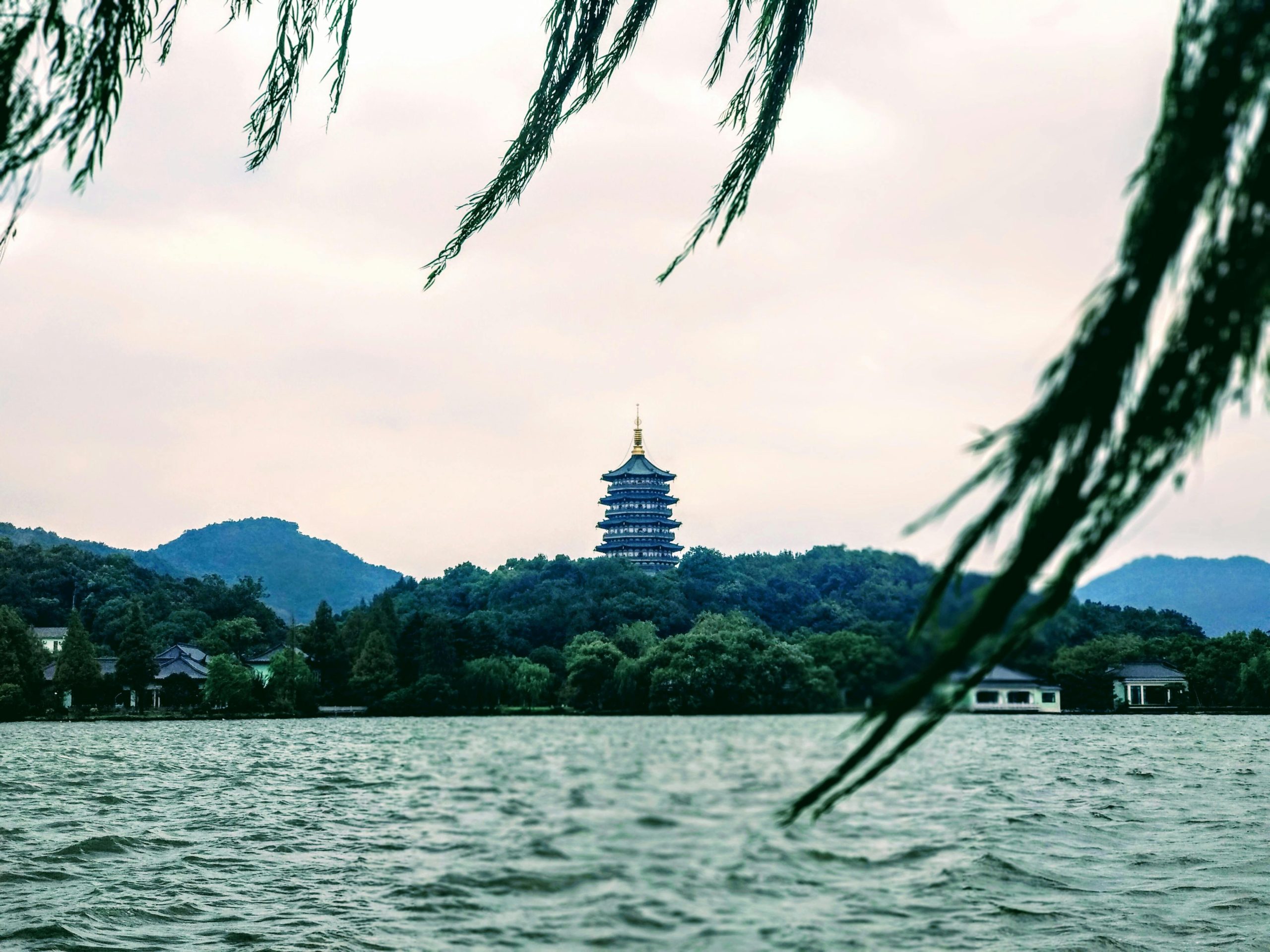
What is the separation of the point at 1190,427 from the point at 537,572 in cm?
5317

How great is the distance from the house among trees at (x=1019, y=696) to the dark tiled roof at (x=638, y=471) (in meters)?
29.4

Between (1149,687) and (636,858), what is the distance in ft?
149

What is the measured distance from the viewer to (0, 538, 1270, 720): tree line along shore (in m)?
33.4

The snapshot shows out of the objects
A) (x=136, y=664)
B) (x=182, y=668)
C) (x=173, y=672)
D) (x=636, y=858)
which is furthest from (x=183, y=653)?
(x=636, y=858)

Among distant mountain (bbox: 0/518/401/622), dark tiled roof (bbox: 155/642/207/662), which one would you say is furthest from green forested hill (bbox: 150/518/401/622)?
dark tiled roof (bbox: 155/642/207/662)

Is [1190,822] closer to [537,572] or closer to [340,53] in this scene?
[340,53]

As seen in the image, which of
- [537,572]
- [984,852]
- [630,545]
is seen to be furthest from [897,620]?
[630,545]

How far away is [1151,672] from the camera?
44.0 m

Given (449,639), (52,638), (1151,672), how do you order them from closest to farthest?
(449,639) → (1151,672) → (52,638)

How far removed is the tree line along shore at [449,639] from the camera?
110 feet

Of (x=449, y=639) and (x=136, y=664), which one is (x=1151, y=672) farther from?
(x=136, y=664)

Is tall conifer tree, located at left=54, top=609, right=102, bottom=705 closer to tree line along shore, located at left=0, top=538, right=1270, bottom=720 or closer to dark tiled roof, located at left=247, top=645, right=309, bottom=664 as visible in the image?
tree line along shore, located at left=0, top=538, right=1270, bottom=720

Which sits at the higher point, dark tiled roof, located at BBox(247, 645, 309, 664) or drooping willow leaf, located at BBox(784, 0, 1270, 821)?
drooping willow leaf, located at BBox(784, 0, 1270, 821)

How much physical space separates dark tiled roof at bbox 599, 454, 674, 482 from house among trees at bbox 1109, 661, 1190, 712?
34646mm
